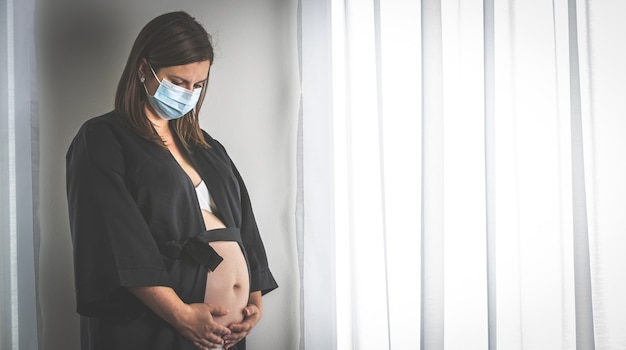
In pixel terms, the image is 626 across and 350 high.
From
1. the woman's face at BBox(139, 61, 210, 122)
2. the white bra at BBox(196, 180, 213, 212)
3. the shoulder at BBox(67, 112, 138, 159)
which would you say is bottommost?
the white bra at BBox(196, 180, 213, 212)

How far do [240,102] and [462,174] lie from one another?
73cm

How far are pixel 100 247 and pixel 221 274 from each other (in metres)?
0.30

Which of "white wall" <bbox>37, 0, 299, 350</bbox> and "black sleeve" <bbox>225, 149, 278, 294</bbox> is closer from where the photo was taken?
"black sleeve" <bbox>225, 149, 278, 294</bbox>

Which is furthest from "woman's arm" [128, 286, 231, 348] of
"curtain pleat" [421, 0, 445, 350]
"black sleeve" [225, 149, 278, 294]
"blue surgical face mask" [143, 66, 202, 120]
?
"curtain pleat" [421, 0, 445, 350]

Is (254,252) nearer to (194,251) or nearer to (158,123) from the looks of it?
(194,251)

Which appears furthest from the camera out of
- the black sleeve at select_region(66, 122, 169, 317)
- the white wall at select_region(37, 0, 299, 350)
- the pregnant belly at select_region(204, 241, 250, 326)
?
the white wall at select_region(37, 0, 299, 350)

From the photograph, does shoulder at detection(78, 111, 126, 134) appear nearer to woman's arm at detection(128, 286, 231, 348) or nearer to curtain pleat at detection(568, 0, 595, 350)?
woman's arm at detection(128, 286, 231, 348)

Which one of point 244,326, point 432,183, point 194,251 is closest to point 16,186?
point 194,251

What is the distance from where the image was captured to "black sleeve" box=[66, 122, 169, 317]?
1.29m

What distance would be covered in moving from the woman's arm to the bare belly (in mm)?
30

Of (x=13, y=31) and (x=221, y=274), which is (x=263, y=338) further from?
(x=13, y=31)

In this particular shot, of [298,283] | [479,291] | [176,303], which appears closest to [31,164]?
[176,303]

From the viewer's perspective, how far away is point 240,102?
1.79 metres

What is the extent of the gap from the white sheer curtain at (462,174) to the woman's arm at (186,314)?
42cm
